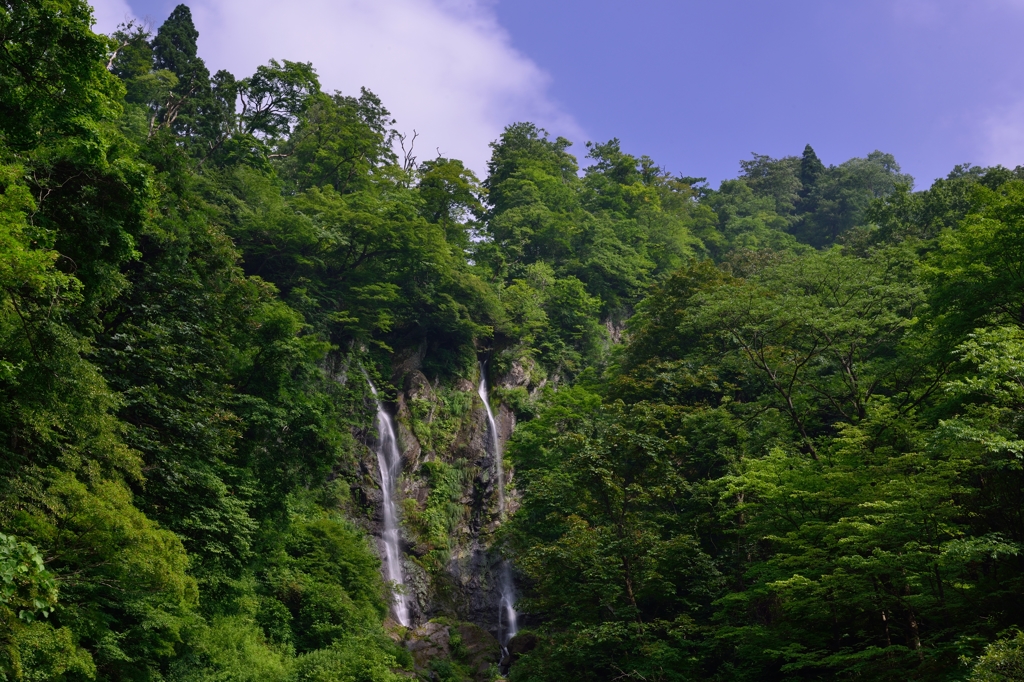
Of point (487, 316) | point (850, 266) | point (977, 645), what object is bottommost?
point (977, 645)

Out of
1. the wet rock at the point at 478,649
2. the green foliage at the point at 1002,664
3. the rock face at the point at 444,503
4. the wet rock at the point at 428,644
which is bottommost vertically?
the wet rock at the point at 478,649

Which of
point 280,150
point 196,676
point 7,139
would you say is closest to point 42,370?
point 7,139

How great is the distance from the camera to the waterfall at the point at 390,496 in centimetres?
2372

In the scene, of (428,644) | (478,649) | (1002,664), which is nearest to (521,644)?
(478,649)

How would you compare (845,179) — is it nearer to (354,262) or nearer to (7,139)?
(354,262)

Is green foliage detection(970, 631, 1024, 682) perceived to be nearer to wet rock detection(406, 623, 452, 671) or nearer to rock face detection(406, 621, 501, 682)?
rock face detection(406, 621, 501, 682)

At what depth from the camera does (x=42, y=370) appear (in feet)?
31.3

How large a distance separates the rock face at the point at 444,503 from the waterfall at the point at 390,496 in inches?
10.4

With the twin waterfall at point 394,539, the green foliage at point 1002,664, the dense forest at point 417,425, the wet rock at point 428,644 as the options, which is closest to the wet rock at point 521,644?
the dense forest at point 417,425

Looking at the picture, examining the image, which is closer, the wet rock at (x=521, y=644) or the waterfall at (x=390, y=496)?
the wet rock at (x=521, y=644)

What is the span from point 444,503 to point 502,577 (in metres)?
3.75

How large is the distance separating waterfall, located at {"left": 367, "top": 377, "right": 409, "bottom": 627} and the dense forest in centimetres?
46

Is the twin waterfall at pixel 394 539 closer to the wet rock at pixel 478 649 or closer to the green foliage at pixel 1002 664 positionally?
the wet rock at pixel 478 649

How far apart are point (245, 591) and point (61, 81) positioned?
36.4ft
